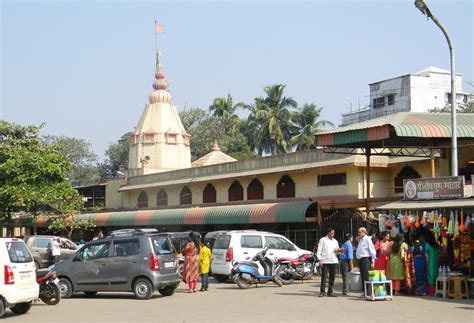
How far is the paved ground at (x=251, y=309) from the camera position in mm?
12766

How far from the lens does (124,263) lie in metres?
17.1

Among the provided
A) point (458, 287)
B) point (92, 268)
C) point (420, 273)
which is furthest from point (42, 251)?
point (458, 287)

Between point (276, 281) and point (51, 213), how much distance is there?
23.6 m

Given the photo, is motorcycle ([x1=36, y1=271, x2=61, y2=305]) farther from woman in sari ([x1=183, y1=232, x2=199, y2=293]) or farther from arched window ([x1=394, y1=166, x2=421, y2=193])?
arched window ([x1=394, y1=166, x2=421, y2=193])

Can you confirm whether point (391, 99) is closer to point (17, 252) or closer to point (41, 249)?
point (41, 249)

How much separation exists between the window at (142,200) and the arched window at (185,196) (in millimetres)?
4764

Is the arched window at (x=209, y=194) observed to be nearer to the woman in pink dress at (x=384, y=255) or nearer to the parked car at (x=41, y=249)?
the parked car at (x=41, y=249)

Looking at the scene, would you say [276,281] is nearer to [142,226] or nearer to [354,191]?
[354,191]

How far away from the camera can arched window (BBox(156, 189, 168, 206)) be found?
4483cm

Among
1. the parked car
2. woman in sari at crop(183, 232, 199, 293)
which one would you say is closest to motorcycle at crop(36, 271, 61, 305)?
woman in sari at crop(183, 232, 199, 293)

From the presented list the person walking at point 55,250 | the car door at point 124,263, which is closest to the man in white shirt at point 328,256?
the car door at point 124,263

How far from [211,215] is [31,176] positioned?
365 inches

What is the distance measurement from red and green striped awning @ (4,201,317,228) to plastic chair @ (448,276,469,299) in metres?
11.8

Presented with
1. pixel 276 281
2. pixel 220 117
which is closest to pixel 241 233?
pixel 276 281
